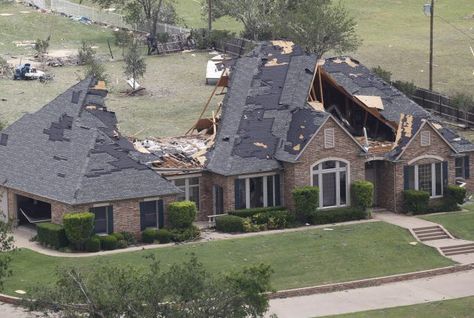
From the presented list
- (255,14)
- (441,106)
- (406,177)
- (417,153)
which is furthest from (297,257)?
(255,14)

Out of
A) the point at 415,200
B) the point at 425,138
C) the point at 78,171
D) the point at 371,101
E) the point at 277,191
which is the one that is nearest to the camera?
the point at 78,171

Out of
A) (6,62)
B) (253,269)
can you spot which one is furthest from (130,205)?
(6,62)

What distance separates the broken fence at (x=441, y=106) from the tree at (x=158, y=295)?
41884 mm

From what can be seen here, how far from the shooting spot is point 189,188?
66875 millimetres

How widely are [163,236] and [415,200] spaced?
1137 cm

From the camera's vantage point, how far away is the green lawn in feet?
181

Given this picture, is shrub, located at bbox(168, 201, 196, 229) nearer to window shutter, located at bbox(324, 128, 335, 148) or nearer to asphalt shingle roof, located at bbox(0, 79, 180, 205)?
asphalt shingle roof, located at bbox(0, 79, 180, 205)

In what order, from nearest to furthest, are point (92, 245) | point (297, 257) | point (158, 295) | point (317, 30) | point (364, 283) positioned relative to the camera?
point (158, 295) → point (364, 283) → point (297, 257) → point (92, 245) → point (317, 30)

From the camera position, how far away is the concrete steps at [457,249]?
63406 millimetres

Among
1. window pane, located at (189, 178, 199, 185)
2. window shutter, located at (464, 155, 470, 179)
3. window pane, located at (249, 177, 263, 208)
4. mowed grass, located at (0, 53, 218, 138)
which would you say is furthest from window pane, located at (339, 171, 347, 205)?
mowed grass, located at (0, 53, 218, 138)

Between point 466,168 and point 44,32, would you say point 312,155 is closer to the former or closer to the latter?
point 466,168

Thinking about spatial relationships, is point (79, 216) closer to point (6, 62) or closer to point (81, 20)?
point (6, 62)

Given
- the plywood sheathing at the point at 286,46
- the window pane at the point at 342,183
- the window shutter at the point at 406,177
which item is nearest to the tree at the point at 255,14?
the plywood sheathing at the point at 286,46

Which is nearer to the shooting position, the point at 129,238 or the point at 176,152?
the point at 129,238
